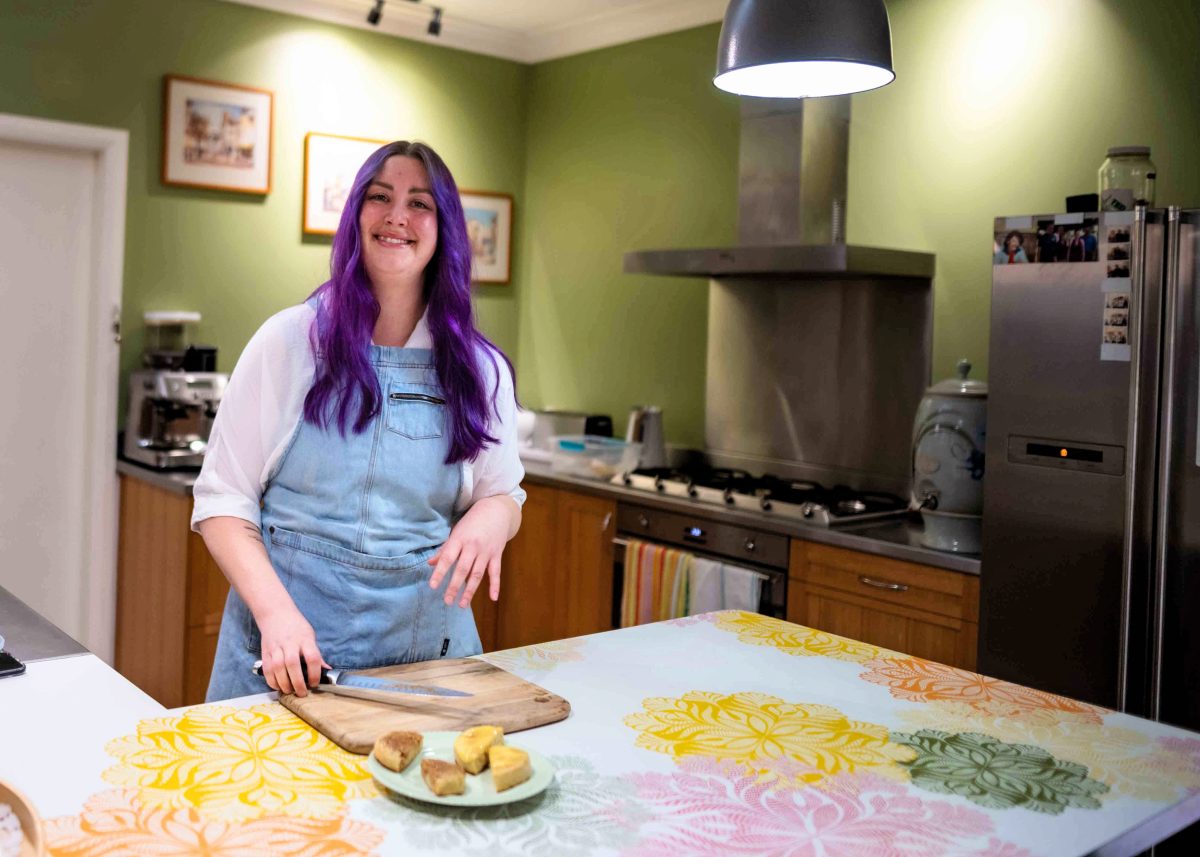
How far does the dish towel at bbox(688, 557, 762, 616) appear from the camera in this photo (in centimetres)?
348

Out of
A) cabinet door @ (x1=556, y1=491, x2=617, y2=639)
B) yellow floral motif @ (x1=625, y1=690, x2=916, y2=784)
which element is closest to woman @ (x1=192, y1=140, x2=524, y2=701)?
yellow floral motif @ (x1=625, y1=690, x2=916, y2=784)

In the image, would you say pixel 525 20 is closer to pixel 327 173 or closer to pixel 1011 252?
pixel 327 173

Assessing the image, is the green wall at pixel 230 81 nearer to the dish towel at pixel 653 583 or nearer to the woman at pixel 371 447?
the dish towel at pixel 653 583

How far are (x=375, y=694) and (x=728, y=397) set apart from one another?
10.2 ft

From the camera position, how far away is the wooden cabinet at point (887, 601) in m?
3.03

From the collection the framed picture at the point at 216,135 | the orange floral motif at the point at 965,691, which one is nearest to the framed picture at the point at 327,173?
the framed picture at the point at 216,135

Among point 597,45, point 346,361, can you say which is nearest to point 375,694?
point 346,361

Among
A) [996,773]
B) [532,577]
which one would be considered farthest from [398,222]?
[532,577]

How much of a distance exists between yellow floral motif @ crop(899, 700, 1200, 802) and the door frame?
347 centimetres

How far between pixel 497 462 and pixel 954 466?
164cm

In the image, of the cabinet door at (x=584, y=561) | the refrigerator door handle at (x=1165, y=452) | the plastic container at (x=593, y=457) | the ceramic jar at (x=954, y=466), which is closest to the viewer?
the refrigerator door handle at (x=1165, y=452)

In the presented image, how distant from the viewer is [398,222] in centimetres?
189

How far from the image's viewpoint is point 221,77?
4430mm

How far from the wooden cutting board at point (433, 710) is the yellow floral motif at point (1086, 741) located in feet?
1.60
